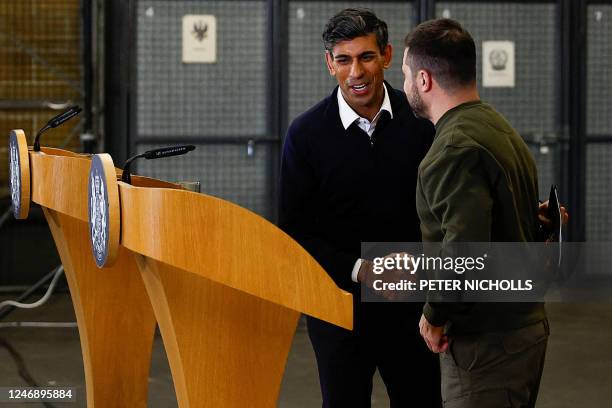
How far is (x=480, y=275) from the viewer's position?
2066 millimetres

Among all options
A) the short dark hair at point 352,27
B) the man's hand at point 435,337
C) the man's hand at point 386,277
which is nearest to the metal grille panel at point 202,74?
the short dark hair at point 352,27

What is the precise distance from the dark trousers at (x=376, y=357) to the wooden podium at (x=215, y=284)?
536 millimetres

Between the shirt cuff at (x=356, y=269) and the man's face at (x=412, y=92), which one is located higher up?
the man's face at (x=412, y=92)

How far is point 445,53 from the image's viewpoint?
6.89ft

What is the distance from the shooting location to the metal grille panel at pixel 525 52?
6.73 meters

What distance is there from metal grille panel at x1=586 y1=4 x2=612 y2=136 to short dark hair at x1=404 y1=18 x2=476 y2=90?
503 cm

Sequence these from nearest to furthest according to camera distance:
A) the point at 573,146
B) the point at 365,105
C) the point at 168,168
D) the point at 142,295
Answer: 1. the point at 365,105
2. the point at 142,295
3. the point at 168,168
4. the point at 573,146

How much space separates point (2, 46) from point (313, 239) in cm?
470

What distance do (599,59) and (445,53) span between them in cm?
511

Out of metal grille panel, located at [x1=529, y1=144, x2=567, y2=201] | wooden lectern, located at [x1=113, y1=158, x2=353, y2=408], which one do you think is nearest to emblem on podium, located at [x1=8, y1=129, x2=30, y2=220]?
wooden lectern, located at [x1=113, y1=158, x2=353, y2=408]

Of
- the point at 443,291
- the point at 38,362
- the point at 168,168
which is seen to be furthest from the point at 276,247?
the point at 168,168

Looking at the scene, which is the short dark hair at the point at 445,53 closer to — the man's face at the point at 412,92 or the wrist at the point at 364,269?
the man's face at the point at 412,92

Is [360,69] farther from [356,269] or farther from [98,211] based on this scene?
[98,211]

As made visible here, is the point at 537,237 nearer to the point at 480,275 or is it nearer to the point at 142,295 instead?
the point at 480,275
